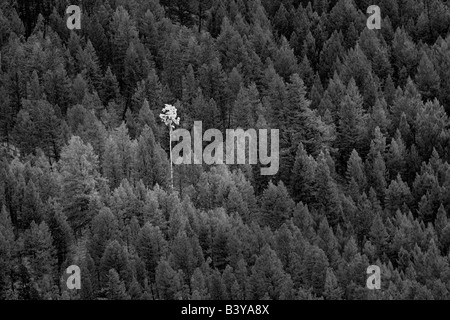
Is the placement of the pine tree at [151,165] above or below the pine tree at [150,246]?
above

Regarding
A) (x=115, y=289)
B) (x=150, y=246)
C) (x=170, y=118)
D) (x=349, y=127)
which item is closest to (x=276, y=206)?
(x=150, y=246)

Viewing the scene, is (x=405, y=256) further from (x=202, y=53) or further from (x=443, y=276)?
(x=202, y=53)

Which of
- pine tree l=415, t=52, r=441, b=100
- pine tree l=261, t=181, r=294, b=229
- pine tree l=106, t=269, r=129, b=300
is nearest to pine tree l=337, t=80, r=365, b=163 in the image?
pine tree l=415, t=52, r=441, b=100

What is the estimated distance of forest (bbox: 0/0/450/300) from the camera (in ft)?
464

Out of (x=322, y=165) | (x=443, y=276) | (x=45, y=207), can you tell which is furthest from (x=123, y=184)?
(x=443, y=276)

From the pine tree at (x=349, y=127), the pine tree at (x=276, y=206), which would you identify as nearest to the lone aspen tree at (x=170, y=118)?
the pine tree at (x=276, y=206)

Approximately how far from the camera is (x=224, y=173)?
158 metres

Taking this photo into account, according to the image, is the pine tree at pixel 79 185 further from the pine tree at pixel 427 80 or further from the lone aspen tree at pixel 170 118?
the pine tree at pixel 427 80

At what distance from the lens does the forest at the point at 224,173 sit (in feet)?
464

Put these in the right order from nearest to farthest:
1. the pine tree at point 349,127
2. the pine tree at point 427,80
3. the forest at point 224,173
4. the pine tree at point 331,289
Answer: the pine tree at point 331,289 < the forest at point 224,173 < the pine tree at point 349,127 < the pine tree at point 427,80

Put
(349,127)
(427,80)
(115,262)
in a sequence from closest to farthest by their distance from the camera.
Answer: (115,262) < (349,127) < (427,80)

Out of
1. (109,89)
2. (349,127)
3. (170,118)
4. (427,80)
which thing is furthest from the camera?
(109,89)

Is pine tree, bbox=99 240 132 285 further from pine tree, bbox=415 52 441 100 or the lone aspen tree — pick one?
pine tree, bbox=415 52 441 100

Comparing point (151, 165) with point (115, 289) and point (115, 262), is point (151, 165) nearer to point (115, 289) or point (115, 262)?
point (115, 262)
